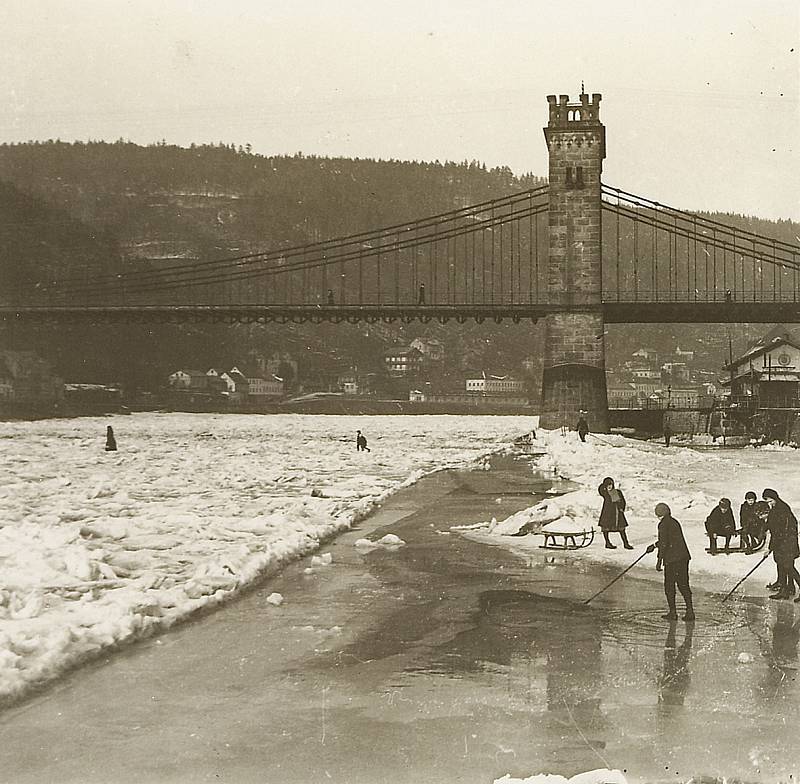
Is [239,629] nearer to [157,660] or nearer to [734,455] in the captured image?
[157,660]

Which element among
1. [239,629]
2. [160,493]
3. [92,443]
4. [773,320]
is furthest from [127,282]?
[239,629]

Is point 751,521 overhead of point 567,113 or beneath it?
beneath

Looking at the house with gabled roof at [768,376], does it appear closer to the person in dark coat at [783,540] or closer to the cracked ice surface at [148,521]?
the cracked ice surface at [148,521]

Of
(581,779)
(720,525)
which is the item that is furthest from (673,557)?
(581,779)

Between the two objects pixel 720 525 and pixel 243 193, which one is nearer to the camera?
pixel 720 525

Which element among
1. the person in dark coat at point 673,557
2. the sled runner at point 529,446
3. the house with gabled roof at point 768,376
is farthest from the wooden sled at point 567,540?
the house with gabled roof at point 768,376

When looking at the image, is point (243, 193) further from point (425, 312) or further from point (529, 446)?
point (529, 446)

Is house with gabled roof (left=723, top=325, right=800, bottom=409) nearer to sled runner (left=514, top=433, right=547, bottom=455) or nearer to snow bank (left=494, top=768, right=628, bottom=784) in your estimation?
sled runner (left=514, top=433, right=547, bottom=455)
